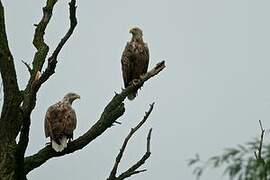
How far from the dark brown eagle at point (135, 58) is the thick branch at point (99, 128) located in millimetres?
2385

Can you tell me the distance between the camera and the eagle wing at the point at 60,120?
858cm

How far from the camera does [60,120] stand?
28.8ft

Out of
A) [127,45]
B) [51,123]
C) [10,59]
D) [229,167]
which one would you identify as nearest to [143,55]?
[127,45]

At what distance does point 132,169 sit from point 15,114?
4.39ft

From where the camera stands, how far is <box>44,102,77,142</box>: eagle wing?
28.1 ft

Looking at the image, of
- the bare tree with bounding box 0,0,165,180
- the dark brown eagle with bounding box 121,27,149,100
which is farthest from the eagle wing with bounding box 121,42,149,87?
the bare tree with bounding box 0,0,165,180

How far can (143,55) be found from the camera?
9688 mm

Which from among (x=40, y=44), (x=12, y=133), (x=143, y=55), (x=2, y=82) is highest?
(x=143, y=55)

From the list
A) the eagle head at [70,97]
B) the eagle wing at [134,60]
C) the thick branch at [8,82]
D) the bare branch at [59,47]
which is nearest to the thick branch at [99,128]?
the thick branch at [8,82]

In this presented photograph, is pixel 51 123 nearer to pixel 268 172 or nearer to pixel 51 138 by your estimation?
pixel 51 138

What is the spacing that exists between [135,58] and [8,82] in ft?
12.2

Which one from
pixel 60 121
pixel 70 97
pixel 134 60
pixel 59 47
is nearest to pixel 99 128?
pixel 59 47

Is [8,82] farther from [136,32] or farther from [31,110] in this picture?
[136,32]

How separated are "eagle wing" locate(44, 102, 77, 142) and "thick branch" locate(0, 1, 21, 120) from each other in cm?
232
